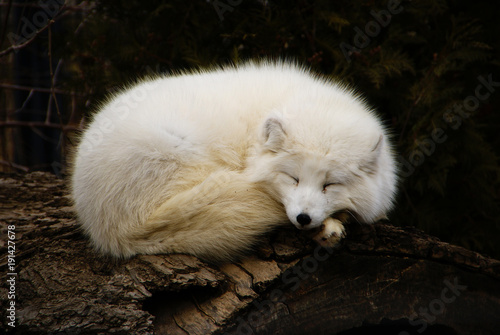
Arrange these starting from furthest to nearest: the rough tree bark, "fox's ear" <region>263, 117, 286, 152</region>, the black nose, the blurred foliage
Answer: the blurred foliage
"fox's ear" <region>263, 117, 286, 152</region>
the black nose
the rough tree bark

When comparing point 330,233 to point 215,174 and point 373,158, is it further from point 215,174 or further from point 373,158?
point 215,174

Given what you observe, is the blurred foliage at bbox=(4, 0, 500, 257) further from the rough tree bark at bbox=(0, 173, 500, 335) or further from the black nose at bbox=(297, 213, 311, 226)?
the black nose at bbox=(297, 213, 311, 226)

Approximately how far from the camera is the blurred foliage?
11.1 feet

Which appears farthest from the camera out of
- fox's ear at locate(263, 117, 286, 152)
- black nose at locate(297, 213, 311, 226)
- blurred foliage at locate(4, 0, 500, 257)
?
blurred foliage at locate(4, 0, 500, 257)

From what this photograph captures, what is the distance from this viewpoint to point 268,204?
2.16 m

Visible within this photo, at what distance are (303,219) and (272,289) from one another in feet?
1.10

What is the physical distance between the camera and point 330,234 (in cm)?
208

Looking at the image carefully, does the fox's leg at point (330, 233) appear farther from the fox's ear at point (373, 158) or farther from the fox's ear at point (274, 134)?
the fox's ear at point (274, 134)

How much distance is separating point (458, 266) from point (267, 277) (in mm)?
914

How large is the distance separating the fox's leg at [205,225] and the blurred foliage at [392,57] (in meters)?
1.61

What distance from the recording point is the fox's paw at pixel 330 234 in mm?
2059

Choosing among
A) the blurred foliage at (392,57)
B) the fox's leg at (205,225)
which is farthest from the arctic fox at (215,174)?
the blurred foliage at (392,57)

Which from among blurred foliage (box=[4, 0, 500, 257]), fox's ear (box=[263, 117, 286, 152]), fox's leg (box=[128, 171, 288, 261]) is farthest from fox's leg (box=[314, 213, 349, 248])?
blurred foliage (box=[4, 0, 500, 257])

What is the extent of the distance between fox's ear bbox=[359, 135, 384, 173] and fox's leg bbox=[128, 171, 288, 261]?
22.8 inches
